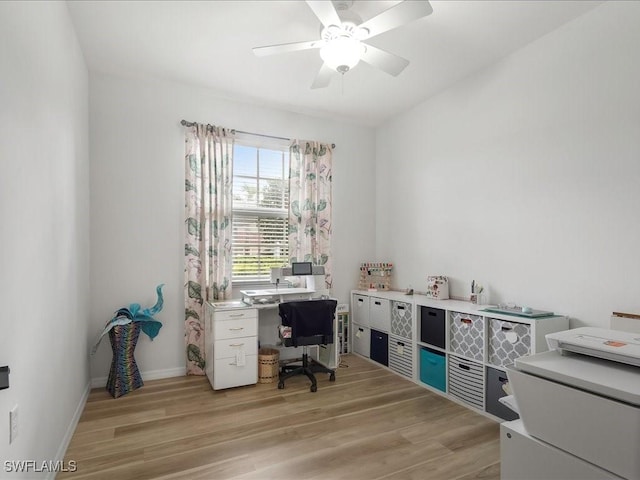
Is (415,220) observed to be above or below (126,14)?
Answer: below

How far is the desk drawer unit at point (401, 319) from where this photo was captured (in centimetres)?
353

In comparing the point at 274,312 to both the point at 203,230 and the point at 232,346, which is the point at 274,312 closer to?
the point at 232,346

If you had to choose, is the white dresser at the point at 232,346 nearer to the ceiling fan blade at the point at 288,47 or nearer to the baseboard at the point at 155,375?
the baseboard at the point at 155,375

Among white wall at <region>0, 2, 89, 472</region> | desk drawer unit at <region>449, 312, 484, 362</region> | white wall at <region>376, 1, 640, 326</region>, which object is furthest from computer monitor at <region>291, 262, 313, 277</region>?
white wall at <region>0, 2, 89, 472</region>

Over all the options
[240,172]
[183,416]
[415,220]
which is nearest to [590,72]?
[415,220]

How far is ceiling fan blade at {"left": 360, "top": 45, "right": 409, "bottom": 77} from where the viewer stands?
2402 millimetres

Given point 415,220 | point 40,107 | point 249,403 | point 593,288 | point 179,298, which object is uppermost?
point 40,107

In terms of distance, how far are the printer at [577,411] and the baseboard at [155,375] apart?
3.08m

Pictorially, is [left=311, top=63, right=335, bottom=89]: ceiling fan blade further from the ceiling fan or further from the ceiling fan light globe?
the ceiling fan light globe

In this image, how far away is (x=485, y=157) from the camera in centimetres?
326

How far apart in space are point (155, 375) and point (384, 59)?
3401 millimetres

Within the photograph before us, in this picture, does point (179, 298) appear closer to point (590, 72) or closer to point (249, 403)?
point (249, 403)

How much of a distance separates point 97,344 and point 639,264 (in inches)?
160

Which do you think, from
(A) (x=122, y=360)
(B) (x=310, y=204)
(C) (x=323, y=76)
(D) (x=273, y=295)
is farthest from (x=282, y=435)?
(C) (x=323, y=76)
